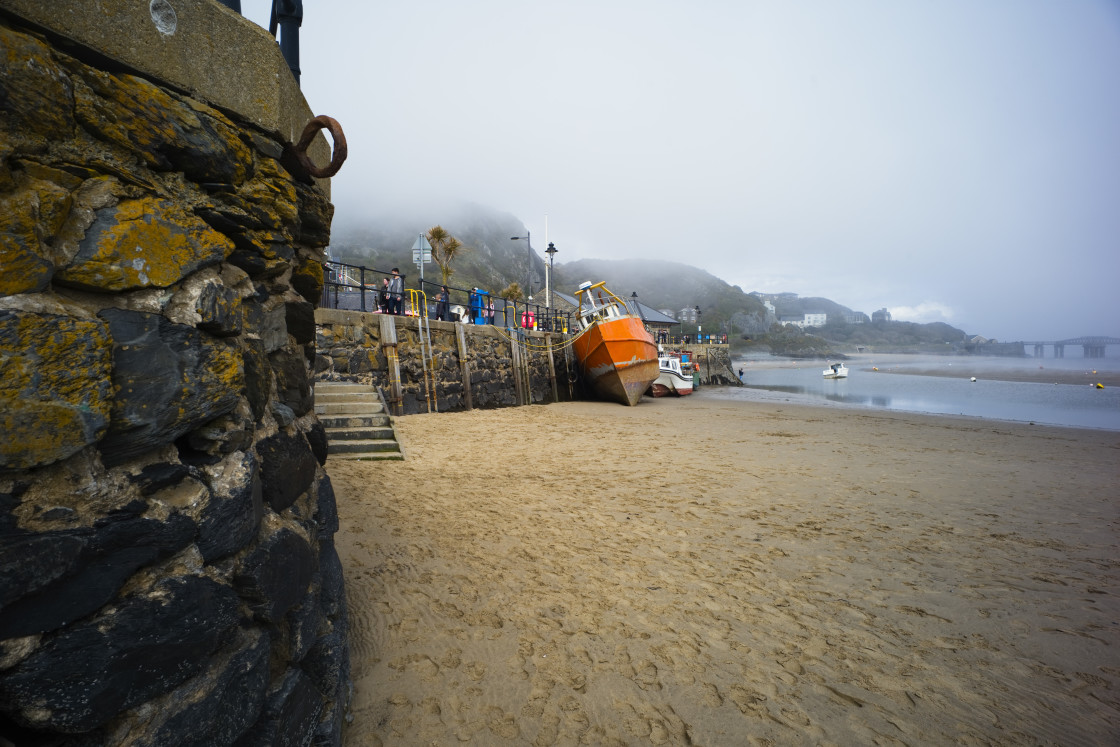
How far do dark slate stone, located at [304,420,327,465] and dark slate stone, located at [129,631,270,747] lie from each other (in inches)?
40.9

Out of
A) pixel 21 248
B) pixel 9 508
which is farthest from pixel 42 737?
pixel 21 248

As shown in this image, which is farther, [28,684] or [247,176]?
[247,176]

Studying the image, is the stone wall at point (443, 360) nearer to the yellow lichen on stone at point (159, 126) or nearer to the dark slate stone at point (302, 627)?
the dark slate stone at point (302, 627)

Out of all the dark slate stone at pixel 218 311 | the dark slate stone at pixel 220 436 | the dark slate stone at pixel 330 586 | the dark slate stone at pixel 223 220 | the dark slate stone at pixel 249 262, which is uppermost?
the dark slate stone at pixel 223 220

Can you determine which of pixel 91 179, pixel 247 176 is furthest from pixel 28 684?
pixel 247 176

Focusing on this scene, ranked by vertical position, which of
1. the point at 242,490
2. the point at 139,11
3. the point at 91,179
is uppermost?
the point at 139,11

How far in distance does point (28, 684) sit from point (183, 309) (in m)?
0.91

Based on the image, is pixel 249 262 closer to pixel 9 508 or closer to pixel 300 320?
pixel 300 320

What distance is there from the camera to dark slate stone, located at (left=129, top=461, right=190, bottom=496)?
126cm

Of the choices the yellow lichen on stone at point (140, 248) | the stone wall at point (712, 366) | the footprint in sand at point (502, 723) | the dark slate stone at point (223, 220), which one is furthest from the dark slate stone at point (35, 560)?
the stone wall at point (712, 366)

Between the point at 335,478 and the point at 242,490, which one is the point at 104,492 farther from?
the point at 335,478

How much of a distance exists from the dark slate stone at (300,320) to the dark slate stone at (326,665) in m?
1.39

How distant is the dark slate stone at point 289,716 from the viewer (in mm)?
1529

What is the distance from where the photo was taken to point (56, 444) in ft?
3.50
